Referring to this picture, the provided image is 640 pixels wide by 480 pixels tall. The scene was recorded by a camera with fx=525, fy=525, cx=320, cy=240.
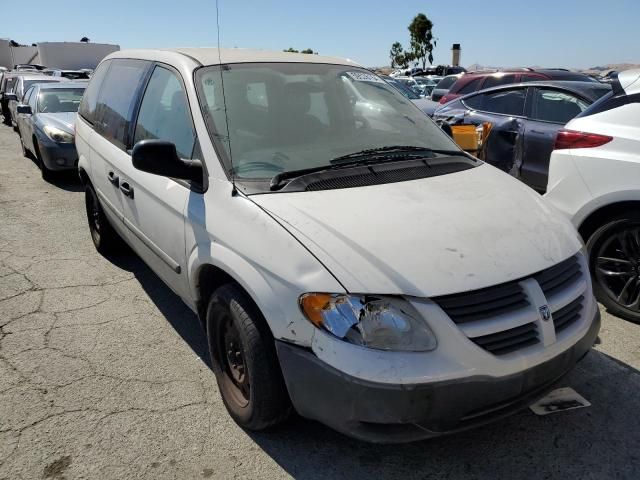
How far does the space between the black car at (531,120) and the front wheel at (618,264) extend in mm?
2191

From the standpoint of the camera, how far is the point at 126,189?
3.60m

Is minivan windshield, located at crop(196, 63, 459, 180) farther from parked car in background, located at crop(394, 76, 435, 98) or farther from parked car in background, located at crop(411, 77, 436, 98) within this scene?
parked car in background, located at crop(394, 76, 435, 98)

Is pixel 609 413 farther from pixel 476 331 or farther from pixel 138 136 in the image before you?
pixel 138 136

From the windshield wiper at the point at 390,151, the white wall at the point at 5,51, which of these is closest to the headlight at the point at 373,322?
the windshield wiper at the point at 390,151

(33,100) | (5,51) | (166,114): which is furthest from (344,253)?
(5,51)

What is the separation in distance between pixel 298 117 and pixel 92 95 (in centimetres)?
272

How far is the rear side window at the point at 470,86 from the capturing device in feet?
31.6

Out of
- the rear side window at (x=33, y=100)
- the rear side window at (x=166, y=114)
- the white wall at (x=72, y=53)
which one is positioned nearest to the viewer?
the rear side window at (x=166, y=114)

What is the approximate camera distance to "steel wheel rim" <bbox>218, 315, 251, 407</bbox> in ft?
8.36

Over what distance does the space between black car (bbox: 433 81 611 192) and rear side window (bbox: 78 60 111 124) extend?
404 cm

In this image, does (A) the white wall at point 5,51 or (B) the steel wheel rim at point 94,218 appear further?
(A) the white wall at point 5,51

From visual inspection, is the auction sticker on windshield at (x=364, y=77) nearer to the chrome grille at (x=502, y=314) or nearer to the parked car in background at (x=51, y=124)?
the chrome grille at (x=502, y=314)

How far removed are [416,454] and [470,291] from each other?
2.96 ft

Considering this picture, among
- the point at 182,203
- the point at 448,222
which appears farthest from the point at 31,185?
the point at 448,222
